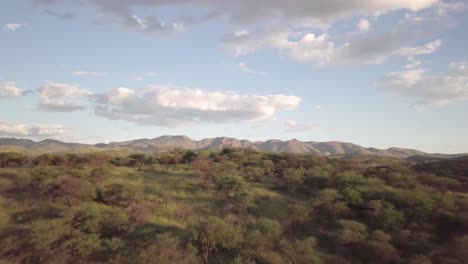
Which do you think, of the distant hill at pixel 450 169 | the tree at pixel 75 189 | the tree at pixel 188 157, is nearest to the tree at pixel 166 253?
the tree at pixel 75 189

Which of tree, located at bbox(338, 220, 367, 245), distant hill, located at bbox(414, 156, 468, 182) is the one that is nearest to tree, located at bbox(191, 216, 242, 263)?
tree, located at bbox(338, 220, 367, 245)

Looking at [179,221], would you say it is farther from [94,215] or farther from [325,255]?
[325,255]

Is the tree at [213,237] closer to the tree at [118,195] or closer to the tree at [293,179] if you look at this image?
the tree at [118,195]

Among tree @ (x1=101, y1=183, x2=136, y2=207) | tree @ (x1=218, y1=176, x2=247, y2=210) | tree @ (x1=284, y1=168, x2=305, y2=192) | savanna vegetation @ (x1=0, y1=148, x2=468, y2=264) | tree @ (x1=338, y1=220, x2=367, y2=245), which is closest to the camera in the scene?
savanna vegetation @ (x1=0, y1=148, x2=468, y2=264)

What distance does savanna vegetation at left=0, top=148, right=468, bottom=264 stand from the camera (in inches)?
1326

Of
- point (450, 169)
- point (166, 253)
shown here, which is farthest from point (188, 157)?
point (450, 169)

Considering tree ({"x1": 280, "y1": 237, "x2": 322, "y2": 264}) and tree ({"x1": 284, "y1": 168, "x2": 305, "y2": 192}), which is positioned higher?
tree ({"x1": 284, "y1": 168, "x2": 305, "y2": 192})

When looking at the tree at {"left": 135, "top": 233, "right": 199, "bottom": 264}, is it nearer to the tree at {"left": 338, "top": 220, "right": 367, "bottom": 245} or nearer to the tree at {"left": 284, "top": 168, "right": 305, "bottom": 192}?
the tree at {"left": 338, "top": 220, "right": 367, "bottom": 245}

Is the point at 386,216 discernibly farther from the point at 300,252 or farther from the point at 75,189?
the point at 75,189

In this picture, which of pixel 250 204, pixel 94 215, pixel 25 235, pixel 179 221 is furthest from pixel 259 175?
pixel 25 235

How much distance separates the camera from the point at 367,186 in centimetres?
5016

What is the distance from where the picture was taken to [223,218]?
43.5 metres

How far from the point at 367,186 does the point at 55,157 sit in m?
54.3

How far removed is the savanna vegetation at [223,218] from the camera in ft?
111
